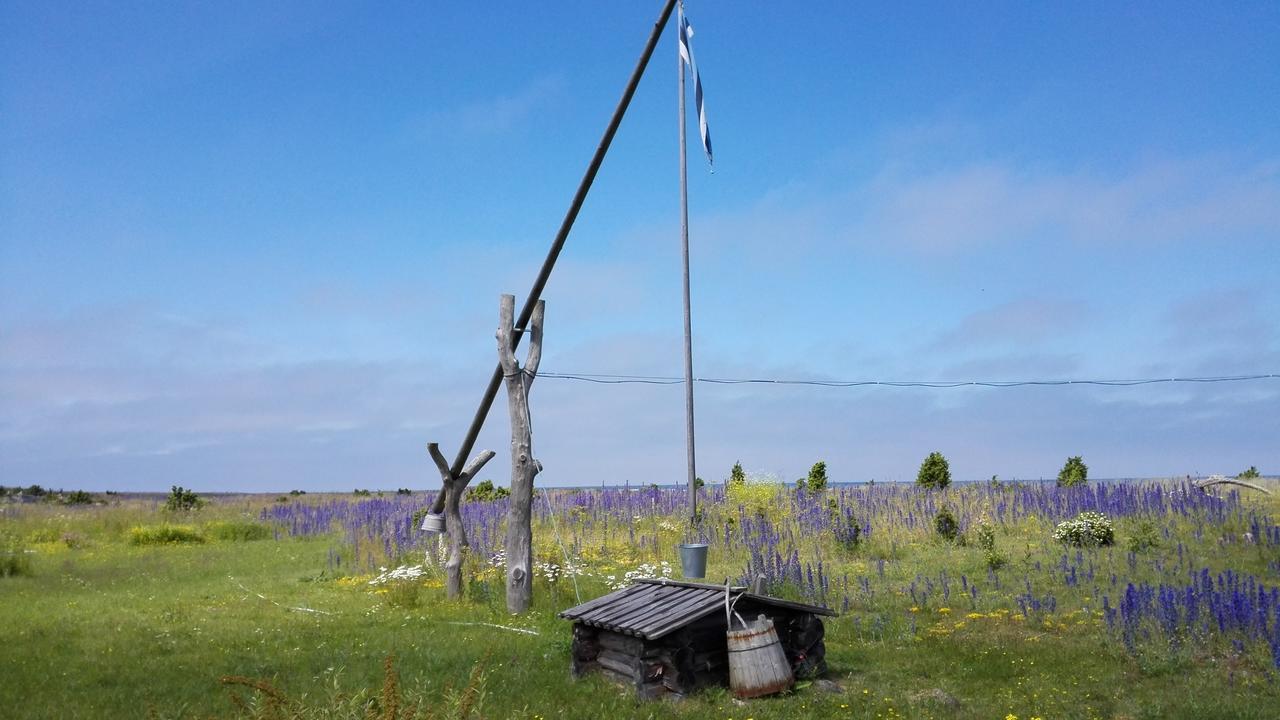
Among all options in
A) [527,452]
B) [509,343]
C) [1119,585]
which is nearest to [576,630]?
[527,452]

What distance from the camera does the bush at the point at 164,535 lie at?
25.0 m

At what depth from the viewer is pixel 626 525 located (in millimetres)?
22250

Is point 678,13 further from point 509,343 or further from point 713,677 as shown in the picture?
point 713,677

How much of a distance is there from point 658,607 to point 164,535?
69.2ft

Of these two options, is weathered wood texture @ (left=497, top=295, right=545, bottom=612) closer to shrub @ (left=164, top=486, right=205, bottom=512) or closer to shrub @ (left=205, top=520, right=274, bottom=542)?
shrub @ (left=205, top=520, right=274, bottom=542)

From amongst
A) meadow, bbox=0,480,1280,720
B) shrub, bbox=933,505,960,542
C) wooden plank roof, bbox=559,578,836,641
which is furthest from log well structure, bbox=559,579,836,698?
shrub, bbox=933,505,960,542

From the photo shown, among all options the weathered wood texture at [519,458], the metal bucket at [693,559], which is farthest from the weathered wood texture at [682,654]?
the weathered wood texture at [519,458]

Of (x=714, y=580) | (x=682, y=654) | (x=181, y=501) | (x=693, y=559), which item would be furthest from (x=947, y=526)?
(x=181, y=501)

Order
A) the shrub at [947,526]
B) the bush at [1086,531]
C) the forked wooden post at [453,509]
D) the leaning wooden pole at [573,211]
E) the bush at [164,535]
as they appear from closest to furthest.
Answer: the leaning wooden pole at [573,211], the forked wooden post at [453,509], the bush at [1086,531], the shrub at [947,526], the bush at [164,535]

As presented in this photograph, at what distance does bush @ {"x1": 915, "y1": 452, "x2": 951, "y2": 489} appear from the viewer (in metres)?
26.4

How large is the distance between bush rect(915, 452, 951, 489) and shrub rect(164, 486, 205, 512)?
24564 mm

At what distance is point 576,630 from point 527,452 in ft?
14.2

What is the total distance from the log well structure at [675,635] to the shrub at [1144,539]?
956cm

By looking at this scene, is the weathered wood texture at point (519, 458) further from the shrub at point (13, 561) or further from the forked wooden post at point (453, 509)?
the shrub at point (13, 561)
